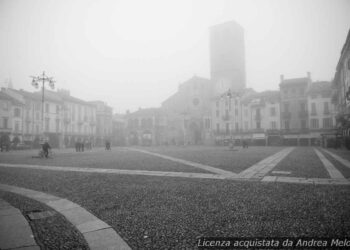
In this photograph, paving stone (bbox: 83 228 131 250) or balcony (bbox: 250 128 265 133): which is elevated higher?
balcony (bbox: 250 128 265 133)

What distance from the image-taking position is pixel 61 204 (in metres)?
4.10

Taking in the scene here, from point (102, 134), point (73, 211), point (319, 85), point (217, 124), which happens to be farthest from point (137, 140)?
point (73, 211)

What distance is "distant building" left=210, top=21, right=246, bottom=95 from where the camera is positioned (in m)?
60.0

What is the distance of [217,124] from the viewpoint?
182 ft

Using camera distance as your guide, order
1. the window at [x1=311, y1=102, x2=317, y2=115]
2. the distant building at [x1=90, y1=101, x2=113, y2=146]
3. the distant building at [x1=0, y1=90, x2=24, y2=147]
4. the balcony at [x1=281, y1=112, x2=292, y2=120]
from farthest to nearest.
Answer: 1. the distant building at [x1=90, y1=101, x2=113, y2=146]
2. the balcony at [x1=281, y1=112, x2=292, y2=120]
3. the window at [x1=311, y1=102, x2=317, y2=115]
4. the distant building at [x1=0, y1=90, x2=24, y2=147]

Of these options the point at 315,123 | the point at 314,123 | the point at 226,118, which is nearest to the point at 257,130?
the point at 226,118

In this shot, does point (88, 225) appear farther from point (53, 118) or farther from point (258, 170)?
point (53, 118)

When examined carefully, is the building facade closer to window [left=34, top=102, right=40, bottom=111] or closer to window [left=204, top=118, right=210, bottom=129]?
window [left=34, top=102, right=40, bottom=111]

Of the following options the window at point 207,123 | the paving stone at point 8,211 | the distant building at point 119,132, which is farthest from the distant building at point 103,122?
the paving stone at point 8,211

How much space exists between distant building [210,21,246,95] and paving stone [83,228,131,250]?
191 feet

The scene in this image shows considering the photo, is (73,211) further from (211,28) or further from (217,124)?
(211,28)

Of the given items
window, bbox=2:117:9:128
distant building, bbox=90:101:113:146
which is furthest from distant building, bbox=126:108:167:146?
window, bbox=2:117:9:128

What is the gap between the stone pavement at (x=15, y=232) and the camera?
2.41 meters

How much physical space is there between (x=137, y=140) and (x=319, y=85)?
46.9m
